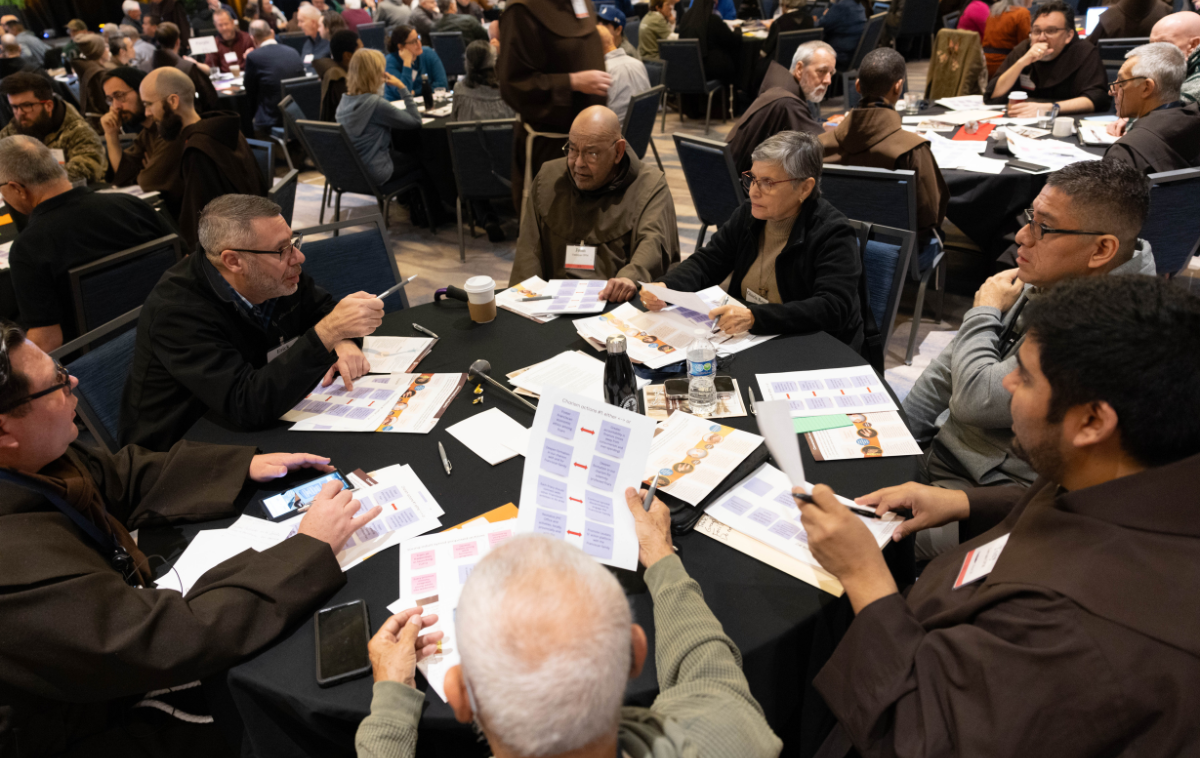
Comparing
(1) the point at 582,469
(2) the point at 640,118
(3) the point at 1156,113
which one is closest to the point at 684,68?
(2) the point at 640,118

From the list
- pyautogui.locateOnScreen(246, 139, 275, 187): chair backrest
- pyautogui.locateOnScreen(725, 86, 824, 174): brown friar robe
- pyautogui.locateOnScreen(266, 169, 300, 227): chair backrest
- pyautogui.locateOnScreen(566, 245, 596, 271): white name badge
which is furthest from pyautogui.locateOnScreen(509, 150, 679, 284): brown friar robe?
pyautogui.locateOnScreen(246, 139, 275, 187): chair backrest

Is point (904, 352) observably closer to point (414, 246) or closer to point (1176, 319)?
point (1176, 319)

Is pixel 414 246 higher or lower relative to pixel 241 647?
lower

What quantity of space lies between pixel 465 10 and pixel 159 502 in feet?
33.3

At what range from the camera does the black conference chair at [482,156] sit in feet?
15.2

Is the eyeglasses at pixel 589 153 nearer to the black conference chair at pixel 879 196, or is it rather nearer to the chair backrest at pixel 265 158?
the black conference chair at pixel 879 196

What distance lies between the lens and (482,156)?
186 inches

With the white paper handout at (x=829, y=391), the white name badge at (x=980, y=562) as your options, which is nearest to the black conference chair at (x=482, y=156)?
the white paper handout at (x=829, y=391)

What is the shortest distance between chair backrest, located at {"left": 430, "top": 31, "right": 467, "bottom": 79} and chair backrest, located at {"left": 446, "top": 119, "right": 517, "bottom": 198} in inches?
166

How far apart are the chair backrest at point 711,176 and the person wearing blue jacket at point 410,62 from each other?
11.9 feet

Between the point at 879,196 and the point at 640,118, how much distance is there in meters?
2.33

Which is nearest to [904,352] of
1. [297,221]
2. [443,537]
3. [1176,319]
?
[1176,319]

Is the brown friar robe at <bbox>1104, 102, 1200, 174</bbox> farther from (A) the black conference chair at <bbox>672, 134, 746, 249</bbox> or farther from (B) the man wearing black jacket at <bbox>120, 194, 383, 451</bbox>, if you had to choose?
(B) the man wearing black jacket at <bbox>120, 194, 383, 451</bbox>

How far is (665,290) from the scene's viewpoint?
2.18 m
